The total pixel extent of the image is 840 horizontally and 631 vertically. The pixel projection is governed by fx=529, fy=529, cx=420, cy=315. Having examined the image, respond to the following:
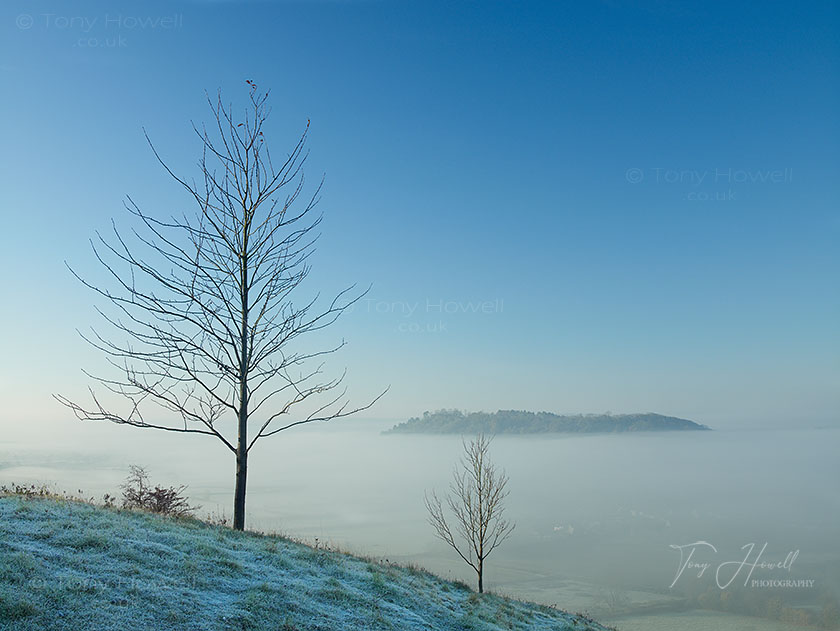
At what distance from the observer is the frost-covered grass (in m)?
6.02

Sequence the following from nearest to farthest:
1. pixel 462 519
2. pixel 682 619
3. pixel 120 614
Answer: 1. pixel 120 614
2. pixel 462 519
3. pixel 682 619

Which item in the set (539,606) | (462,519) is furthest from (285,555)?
(462,519)

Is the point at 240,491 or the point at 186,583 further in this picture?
the point at 240,491

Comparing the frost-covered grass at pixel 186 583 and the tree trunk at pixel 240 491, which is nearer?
the frost-covered grass at pixel 186 583

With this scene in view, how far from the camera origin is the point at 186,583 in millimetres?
7531

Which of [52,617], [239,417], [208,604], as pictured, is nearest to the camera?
[52,617]

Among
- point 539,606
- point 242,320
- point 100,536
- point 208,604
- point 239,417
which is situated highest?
point 242,320

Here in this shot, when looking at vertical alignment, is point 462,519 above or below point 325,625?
below

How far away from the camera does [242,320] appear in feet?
46.9

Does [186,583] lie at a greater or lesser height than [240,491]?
lesser

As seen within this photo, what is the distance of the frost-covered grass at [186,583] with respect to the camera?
19.7 feet

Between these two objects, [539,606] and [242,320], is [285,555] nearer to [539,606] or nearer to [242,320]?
[242,320]

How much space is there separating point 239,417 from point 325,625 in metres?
7.41

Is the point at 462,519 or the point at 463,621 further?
the point at 462,519
